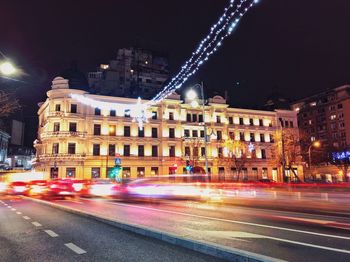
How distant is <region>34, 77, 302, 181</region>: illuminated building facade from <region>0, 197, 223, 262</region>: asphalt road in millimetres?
33951

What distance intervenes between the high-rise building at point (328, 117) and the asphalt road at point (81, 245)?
7207cm

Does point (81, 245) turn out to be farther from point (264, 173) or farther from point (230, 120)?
point (264, 173)

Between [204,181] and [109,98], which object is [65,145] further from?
[204,181]

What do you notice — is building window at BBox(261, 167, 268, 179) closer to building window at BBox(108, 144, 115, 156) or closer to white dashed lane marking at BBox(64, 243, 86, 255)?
building window at BBox(108, 144, 115, 156)

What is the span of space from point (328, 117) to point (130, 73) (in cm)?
5372

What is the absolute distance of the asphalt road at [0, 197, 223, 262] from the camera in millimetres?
6113

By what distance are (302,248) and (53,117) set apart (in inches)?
1852

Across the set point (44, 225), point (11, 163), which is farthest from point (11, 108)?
point (11, 163)

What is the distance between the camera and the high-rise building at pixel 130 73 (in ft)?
236

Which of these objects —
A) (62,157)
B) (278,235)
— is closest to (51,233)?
(278,235)

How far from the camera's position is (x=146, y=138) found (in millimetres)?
53312

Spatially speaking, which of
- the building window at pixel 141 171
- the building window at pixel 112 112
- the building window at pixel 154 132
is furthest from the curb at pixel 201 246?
the building window at pixel 154 132

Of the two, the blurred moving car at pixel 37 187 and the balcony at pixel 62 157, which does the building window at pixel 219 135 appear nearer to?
the balcony at pixel 62 157

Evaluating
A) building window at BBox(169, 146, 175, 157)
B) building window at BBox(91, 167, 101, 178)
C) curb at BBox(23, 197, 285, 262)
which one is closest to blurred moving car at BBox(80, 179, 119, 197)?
curb at BBox(23, 197, 285, 262)
